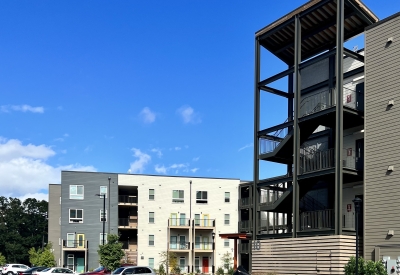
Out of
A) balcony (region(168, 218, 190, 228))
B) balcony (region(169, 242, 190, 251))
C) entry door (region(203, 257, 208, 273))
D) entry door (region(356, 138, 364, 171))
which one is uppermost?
entry door (region(356, 138, 364, 171))

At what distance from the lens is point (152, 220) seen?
65.7 metres

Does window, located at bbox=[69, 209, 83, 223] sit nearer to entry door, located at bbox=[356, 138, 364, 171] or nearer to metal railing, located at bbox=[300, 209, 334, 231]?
metal railing, located at bbox=[300, 209, 334, 231]

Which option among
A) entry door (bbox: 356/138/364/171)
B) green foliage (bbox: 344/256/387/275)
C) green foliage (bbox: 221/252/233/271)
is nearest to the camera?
green foliage (bbox: 344/256/387/275)

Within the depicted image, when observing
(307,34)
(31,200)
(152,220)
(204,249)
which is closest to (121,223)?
(152,220)

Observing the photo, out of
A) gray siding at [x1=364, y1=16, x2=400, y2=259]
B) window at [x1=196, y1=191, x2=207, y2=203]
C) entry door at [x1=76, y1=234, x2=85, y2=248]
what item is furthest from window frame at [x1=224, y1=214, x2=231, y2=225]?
gray siding at [x1=364, y1=16, x2=400, y2=259]

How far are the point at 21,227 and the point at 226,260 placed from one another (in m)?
57.5

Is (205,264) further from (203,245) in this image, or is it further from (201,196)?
(201,196)

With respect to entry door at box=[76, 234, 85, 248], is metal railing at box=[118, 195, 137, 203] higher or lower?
higher

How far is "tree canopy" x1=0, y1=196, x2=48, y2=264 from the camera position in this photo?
329 ft

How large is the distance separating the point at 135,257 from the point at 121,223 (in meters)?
4.39

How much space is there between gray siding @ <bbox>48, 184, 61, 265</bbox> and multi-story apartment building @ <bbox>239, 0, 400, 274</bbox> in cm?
3801

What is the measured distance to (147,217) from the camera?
215ft

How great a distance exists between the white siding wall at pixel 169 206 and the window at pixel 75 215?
5921mm

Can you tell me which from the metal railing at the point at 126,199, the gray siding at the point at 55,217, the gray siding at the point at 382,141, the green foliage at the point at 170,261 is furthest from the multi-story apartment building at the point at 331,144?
the gray siding at the point at 55,217
